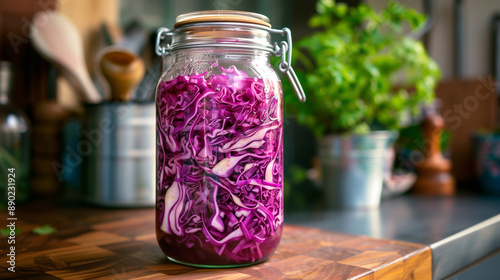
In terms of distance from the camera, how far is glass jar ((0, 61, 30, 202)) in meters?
0.97

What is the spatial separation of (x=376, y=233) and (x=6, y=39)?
3.09 feet

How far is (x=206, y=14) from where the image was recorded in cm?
57

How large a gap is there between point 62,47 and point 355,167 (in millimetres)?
727

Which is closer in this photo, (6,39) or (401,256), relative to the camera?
(401,256)

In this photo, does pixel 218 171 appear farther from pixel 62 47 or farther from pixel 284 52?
pixel 62 47

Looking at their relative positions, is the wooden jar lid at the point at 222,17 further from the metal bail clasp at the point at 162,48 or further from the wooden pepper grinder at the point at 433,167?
the wooden pepper grinder at the point at 433,167

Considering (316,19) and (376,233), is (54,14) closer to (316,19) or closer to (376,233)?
(316,19)

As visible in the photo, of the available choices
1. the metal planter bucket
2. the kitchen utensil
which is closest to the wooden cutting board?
the metal planter bucket

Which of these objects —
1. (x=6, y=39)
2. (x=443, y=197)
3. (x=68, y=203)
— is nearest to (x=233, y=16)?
(x=68, y=203)

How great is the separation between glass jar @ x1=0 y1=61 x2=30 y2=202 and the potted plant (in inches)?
23.2

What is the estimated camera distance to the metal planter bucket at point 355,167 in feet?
3.21

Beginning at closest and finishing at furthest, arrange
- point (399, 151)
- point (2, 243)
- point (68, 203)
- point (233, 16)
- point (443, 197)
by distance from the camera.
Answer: point (233, 16) < point (2, 243) < point (68, 203) < point (443, 197) < point (399, 151)

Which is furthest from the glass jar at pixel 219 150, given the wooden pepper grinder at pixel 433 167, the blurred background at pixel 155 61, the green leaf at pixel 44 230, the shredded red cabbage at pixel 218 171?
the wooden pepper grinder at pixel 433 167

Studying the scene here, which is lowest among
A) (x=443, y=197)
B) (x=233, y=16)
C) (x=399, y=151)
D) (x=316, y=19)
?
(x=443, y=197)
